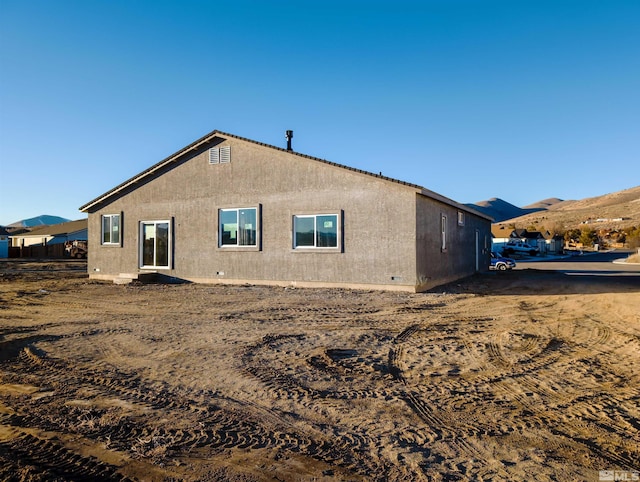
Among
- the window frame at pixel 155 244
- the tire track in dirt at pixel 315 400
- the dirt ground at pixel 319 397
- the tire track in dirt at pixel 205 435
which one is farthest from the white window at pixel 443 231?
the tire track in dirt at pixel 205 435

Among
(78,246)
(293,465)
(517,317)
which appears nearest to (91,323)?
(293,465)

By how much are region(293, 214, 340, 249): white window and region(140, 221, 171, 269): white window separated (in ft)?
19.3

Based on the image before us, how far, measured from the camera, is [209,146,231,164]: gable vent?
16625 mm

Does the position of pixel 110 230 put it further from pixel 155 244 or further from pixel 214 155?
pixel 214 155

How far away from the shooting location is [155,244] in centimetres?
1816

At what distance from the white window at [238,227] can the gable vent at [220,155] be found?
6.22 ft

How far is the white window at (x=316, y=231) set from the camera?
47.7 ft

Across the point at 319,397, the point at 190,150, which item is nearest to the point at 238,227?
the point at 190,150

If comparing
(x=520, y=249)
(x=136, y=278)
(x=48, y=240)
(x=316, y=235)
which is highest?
(x=48, y=240)

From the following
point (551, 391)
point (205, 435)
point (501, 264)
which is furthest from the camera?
point (501, 264)

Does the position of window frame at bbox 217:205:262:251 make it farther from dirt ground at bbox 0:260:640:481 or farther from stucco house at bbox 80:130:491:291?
dirt ground at bbox 0:260:640:481

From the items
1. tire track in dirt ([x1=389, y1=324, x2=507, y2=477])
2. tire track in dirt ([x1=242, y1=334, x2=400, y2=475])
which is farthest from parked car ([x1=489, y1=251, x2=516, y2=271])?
tire track in dirt ([x1=389, y1=324, x2=507, y2=477])

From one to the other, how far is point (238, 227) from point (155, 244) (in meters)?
4.24

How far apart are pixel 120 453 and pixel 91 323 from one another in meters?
6.12
